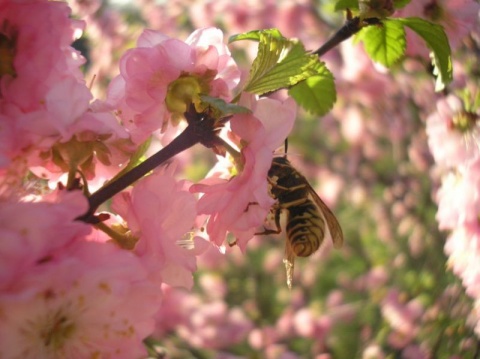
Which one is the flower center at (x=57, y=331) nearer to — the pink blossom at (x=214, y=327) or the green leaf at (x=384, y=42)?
the green leaf at (x=384, y=42)

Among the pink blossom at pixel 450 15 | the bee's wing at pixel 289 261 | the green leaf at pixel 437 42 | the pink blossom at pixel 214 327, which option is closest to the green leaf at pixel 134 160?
the bee's wing at pixel 289 261

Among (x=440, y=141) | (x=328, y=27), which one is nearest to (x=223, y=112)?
(x=440, y=141)

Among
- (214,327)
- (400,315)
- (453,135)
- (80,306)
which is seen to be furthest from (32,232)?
(214,327)

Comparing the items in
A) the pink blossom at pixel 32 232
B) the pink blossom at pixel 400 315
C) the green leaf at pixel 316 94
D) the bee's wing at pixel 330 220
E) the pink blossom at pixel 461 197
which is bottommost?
the pink blossom at pixel 32 232

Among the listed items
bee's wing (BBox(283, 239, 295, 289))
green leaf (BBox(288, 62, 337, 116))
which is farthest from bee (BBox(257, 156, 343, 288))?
green leaf (BBox(288, 62, 337, 116))

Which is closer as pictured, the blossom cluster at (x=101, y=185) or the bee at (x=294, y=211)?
the blossom cluster at (x=101, y=185)

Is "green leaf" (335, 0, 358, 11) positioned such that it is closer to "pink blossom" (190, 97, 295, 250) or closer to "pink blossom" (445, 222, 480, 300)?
"pink blossom" (190, 97, 295, 250)

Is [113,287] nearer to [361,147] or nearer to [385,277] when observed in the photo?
[385,277]
